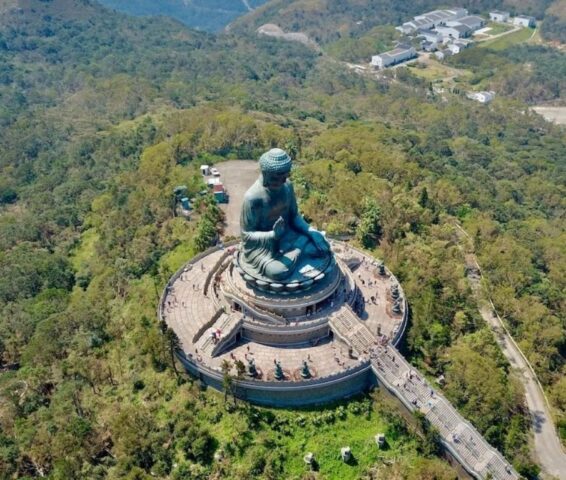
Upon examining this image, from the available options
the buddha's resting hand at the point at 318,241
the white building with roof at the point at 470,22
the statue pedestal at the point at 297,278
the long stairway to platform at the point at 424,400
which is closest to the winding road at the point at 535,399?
the long stairway to platform at the point at 424,400

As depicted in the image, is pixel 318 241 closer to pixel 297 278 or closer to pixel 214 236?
pixel 297 278

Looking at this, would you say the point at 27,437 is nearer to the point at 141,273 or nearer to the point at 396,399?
the point at 141,273

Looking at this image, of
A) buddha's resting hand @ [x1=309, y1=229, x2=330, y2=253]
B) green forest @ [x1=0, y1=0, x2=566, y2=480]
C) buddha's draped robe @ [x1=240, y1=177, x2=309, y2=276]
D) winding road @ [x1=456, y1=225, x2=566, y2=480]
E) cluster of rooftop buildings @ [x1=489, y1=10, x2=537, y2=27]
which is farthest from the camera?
cluster of rooftop buildings @ [x1=489, y1=10, x2=537, y2=27]

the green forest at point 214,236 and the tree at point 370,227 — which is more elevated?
the tree at point 370,227

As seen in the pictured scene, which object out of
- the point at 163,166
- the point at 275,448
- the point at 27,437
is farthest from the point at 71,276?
the point at 275,448

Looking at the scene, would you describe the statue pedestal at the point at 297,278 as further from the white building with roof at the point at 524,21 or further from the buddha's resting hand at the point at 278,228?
the white building with roof at the point at 524,21

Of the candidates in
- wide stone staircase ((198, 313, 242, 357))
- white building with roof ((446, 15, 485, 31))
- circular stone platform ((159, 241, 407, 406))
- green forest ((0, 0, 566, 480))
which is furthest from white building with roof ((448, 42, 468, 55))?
wide stone staircase ((198, 313, 242, 357))

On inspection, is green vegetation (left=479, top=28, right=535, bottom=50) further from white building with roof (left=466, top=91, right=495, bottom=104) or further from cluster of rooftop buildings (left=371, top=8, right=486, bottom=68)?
white building with roof (left=466, top=91, right=495, bottom=104)
